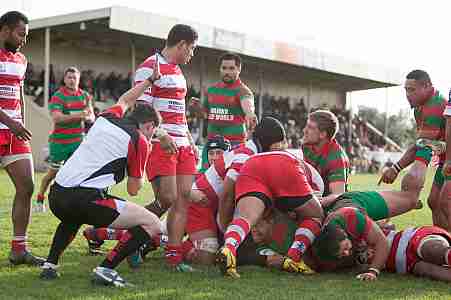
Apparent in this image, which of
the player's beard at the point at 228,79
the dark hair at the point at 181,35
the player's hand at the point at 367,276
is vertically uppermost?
the dark hair at the point at 181,35

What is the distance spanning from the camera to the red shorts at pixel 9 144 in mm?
5223

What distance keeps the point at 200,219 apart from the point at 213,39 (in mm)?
18533

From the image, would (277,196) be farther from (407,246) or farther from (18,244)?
(18,244)

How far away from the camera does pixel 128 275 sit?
487cm

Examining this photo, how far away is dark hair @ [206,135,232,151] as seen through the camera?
7289 millimetres

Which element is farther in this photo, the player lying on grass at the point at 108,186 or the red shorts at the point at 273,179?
the red shorts at the point at 273,179

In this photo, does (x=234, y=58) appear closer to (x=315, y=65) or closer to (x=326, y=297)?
(x=326, y=297)

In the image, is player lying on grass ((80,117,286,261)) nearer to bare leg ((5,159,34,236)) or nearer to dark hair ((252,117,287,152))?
dark hair ((252,117,287,152))

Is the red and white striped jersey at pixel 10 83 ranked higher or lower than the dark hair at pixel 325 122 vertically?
higher

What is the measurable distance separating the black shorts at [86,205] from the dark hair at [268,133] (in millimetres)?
1543

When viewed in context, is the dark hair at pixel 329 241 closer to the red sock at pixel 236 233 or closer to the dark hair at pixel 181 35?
the red sock at pixel 236 233

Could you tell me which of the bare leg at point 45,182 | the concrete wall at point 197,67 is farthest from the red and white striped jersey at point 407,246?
the concrete wall at point 197,67

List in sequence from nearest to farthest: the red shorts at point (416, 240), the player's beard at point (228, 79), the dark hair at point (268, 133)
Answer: the red shorts at point (416, 240), the dark hair at point (268, 133), the player's beard at point (228, 79)

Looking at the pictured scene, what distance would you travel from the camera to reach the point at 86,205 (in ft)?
14.0
